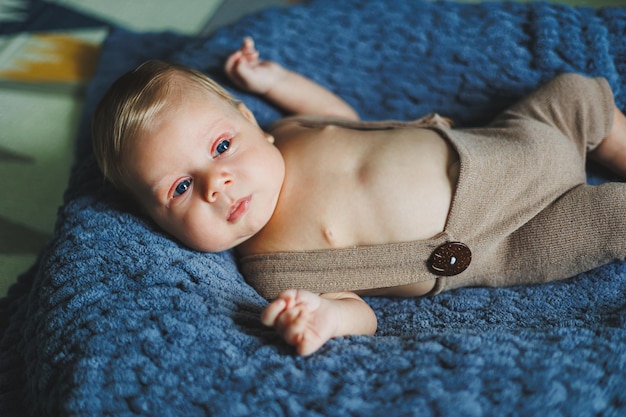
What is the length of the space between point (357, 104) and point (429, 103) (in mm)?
160

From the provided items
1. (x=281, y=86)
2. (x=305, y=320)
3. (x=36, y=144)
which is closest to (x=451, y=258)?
(x=305, y=320)

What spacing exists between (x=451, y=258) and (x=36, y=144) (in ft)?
3.02

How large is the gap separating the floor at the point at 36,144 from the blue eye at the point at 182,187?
39 centimetres

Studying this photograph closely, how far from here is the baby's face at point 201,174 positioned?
955 mm

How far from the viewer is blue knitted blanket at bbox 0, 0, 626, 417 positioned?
0.72m

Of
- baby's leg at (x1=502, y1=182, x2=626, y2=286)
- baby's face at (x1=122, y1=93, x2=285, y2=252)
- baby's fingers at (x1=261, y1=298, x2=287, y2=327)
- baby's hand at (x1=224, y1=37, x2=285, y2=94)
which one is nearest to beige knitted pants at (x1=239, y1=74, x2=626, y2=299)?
baby's leg at (x1=502, y1=182, x2=626, y2=286)

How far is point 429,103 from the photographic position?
1.32 meters

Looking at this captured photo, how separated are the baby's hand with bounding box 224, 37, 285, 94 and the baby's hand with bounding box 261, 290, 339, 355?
0.58 m

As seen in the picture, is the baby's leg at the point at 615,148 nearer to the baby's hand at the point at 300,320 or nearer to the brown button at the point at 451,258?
the brown button at the point at 451,258

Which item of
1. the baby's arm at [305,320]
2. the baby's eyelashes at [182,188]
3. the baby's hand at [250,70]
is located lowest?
the baby's arm at [305,320]

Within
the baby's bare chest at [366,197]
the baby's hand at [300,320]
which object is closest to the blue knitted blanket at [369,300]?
the baby's hand at [300,320]

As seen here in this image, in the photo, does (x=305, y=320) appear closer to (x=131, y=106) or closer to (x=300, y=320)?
(x=300, y=320)

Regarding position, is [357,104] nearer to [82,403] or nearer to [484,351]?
[484,351]

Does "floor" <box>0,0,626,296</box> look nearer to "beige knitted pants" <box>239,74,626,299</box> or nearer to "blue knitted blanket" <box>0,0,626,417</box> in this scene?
"blue knitted blanket" <box>0,0,626,417</box>
